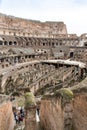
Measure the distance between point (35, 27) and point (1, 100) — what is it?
56702mm

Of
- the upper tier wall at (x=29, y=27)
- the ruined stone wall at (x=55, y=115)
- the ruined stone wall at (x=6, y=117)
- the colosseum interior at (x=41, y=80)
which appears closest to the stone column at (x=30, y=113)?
the colosseum interior at (x=41, y=80)

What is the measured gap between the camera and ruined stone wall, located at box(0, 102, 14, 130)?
37.4ft

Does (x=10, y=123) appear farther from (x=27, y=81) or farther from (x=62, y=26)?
(x=62, y=26)

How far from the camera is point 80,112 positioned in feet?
32.9

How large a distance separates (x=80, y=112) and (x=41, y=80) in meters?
16.2

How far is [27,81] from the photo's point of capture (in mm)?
26797

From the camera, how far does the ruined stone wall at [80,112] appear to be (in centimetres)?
978

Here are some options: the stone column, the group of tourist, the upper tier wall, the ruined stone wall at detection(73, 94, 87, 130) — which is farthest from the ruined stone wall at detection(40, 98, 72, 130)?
the upper tier wall

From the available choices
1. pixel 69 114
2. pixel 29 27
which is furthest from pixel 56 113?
pixel 29 27

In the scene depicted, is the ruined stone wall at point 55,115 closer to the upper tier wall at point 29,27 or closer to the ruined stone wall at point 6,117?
the ruined stone wall at point 6,117

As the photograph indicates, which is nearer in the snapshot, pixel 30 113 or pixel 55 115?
pixel 30 113

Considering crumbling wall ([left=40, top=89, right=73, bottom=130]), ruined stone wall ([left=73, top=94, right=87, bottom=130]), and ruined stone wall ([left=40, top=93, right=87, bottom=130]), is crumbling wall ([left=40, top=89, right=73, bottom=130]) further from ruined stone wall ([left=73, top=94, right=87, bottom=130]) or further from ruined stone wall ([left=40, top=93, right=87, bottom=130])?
ruined stone wall ([left=73, top=94, right=87, bottom=130])

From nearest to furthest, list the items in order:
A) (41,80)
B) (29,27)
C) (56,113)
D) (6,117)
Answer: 1. (56,113)
2. (6,117)
3. (41,80)
4. (29,27)

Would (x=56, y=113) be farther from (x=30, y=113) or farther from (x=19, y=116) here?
(x=19, y=116)
